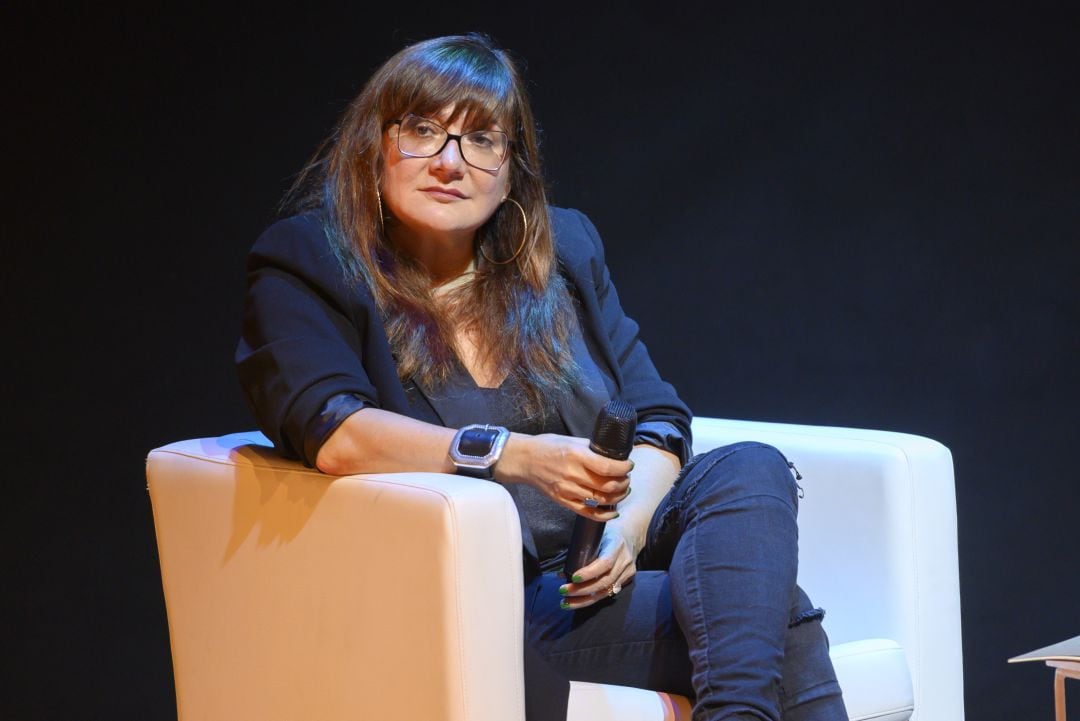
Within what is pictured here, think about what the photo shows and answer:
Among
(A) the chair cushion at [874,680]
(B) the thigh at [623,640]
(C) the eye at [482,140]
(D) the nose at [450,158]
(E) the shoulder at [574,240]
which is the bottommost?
(A) the chair cushion at [874,680]

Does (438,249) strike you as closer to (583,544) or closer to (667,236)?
(583,544)

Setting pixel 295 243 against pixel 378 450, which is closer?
pixel 378 450

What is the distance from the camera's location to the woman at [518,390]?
1.35 m

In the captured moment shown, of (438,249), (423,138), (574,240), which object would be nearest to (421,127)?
(423,138)

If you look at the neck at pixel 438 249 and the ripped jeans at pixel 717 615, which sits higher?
the neck at pixel 438 249

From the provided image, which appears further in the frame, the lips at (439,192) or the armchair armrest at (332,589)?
the lips at (439,192)

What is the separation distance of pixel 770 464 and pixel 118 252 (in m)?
1.43

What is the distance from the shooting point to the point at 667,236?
2.77m

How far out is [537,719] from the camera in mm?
1326

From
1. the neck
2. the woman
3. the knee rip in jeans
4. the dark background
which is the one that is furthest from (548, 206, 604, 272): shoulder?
the dark background

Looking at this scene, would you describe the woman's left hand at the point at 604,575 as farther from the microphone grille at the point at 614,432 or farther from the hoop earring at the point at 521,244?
the hoop earring at the point at 521,244

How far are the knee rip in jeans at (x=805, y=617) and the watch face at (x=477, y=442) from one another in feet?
1.29

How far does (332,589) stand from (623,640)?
1.17 feet

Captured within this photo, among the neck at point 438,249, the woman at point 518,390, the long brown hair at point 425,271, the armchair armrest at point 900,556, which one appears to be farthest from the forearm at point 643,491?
the neck at point 438,249
